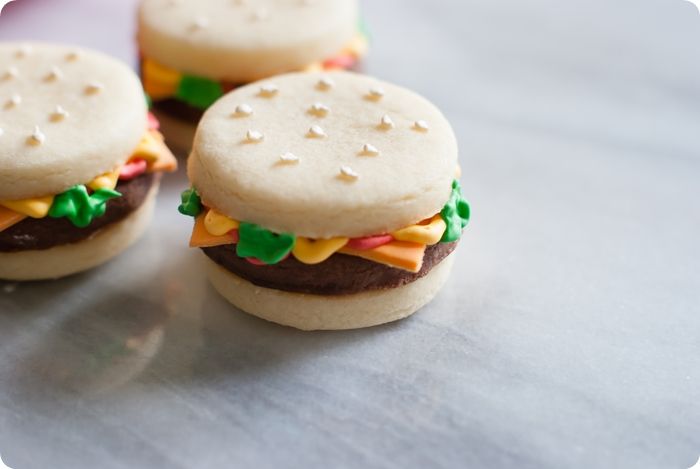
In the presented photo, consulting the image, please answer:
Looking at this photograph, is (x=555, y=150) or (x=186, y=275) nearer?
(x=186, y=275)

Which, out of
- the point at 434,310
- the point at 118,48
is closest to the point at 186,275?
the point at 434,310

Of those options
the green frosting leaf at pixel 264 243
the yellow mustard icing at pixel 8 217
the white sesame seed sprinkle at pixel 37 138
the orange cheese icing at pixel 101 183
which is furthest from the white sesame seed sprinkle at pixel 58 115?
the green frosting leaf at pixel 264 243

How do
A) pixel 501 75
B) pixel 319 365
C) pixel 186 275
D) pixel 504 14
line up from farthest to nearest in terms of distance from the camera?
pixel 504 14
pixel 501 75
pixel 186 275
pixel 319 365

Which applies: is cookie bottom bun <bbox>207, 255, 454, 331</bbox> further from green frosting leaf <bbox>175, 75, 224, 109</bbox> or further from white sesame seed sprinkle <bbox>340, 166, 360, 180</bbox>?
green frosting leaf <bbox>175, 75, 224, 109</bbox>

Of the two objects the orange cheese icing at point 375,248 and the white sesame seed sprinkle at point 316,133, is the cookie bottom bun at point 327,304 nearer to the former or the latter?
the orange cheese icing at point 375,248

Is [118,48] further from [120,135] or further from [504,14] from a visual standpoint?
[504,14]

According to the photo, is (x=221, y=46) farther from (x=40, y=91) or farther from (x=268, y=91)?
(x=40, y=91)
